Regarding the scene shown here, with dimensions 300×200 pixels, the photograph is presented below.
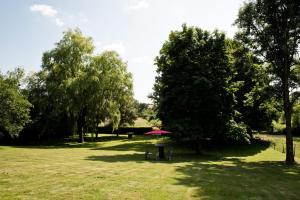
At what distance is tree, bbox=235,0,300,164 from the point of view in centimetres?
2836

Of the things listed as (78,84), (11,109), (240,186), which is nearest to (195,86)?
(240,186)

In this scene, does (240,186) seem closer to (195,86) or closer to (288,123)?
(288,123)

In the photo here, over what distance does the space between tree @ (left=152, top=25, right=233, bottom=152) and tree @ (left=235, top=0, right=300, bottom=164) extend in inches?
163

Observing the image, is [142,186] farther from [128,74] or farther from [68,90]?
[128,74]

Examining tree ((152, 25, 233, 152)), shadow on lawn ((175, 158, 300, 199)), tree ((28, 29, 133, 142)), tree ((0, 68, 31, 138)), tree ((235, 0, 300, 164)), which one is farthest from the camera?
tree ((28, 29, 133, 142))

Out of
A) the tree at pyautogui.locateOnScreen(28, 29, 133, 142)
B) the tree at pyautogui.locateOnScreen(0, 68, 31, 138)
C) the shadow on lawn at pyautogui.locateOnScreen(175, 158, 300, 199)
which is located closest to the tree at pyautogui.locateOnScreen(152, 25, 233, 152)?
the shadow on lawn at pyautogui.locateOnScreen(175, 158, 300, 199)

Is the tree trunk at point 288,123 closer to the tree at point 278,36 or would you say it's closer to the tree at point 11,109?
the tree at point 278,36

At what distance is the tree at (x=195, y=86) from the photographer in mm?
32375

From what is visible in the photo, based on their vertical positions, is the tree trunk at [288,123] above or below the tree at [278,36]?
below

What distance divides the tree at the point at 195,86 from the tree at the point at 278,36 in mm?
4153

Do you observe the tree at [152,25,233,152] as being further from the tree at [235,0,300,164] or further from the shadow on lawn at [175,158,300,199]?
the shadow on lawn at [175,158,300,199]

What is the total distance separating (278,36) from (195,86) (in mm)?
9153

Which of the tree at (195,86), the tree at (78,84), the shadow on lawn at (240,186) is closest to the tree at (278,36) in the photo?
the tree at (195,86)

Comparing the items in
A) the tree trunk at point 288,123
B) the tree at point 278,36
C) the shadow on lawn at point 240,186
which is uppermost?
the tree at point 278,36
